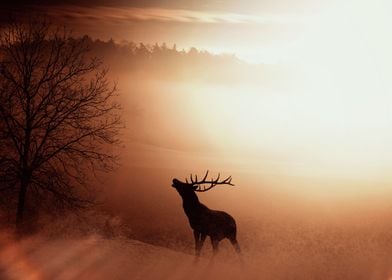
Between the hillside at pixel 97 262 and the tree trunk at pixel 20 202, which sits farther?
the tree trunk at pixel 20 202


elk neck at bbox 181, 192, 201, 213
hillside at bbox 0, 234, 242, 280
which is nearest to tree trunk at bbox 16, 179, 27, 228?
hillside at bbox 0, 234, 242, 280

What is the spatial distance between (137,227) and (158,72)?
5558 inches

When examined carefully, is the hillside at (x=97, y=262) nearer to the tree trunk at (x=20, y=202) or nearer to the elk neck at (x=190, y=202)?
the tree trunk at (x=20, y=202)

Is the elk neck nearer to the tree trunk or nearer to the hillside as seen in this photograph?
the hillside

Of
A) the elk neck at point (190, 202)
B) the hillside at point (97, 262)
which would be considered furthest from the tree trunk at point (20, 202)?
the elk neck at point (190, 202)

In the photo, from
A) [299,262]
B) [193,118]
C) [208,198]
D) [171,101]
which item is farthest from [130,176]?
[171,101]

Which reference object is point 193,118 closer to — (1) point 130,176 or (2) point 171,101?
(2) point 171,101

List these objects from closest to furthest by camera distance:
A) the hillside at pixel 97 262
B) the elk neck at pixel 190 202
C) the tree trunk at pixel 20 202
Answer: the hillside at pixel 97 262
the elk neck at pixel 190 202
the tree trunk at pixel 20 202

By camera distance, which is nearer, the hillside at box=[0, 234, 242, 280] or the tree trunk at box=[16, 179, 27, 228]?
the hillside at box=[0, 234, 242, 280]

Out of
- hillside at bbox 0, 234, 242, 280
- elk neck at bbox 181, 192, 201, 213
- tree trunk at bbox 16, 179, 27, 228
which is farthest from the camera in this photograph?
tree trunk at bbox 16, 179, 27, 228

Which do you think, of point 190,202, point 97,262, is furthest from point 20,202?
point 190,202

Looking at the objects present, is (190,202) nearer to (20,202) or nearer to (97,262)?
(97,262)

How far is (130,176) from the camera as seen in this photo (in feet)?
135

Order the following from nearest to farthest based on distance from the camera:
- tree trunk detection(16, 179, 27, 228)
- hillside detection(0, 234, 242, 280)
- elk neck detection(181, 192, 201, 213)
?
hillside detection(0, 234, 242, 280) → elk neck detection(181, 192, 201, 213) → tree trunk detection(16, 179, 27, 228)
